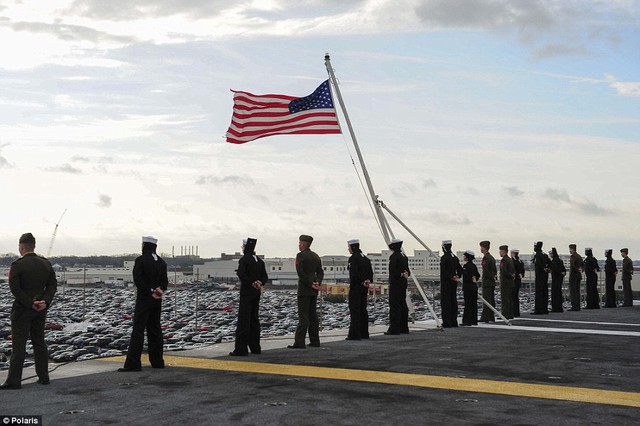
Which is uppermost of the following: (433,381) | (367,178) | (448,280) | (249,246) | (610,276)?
(367,178)

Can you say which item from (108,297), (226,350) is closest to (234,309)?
(108,297)

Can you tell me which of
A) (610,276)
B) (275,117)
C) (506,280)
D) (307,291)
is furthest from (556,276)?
(307,291)

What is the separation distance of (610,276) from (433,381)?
1907 centimetres

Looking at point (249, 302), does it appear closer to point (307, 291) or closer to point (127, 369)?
point (307, 291)

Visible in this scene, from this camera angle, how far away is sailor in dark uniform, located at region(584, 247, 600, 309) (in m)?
24.8

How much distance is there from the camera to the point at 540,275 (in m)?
22.2

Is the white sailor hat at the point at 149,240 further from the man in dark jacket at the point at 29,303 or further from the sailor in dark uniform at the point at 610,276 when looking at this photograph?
the sailor in dark uniform at the point at 610,276

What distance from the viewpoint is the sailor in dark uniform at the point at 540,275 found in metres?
22.1

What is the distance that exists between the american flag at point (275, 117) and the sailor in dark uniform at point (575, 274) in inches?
424

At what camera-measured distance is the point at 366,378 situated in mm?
9672

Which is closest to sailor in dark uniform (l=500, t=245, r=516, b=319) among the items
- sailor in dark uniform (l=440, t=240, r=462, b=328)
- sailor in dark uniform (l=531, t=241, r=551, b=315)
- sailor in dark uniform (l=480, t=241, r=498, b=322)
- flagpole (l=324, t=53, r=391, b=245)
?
sailor in dark uniform (l=480, t=241, r=498, b=322)

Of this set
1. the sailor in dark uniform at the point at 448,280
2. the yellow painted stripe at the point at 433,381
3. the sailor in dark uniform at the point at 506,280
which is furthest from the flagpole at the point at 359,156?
the yellow painted stripe at the point at 433,381

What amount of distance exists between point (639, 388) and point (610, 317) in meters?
12.7

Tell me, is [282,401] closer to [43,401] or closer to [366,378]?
[366,378]
